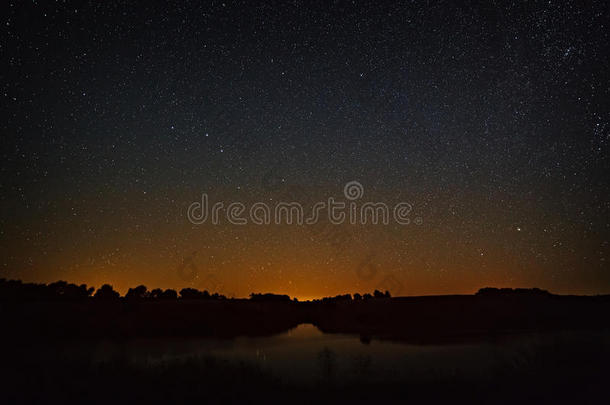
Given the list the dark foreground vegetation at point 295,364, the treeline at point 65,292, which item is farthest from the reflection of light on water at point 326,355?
the treeline at point 65,292

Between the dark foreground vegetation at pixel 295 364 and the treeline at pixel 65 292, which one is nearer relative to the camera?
the dark foreground vegetation at pixel 295 364

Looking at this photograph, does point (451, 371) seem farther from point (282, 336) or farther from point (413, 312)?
point (413, 312)

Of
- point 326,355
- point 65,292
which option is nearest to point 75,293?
point 65,292

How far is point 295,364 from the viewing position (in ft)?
67.6

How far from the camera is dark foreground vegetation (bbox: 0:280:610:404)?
13.7m

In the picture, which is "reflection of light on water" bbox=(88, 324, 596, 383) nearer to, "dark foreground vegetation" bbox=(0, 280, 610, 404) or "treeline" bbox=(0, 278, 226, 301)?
"dark foreground vegetation" bbox=(0, 280, 610, 404)

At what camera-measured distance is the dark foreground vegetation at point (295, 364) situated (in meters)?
13.7

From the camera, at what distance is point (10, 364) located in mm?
17984

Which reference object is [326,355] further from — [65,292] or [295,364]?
[65,292]

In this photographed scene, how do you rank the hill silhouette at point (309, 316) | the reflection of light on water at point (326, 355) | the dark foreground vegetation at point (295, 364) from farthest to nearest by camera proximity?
the hill silhouette at point (309, 316), the reflection of light on water at point (326, 355), the dark foreground vegetation at point (295, 364)

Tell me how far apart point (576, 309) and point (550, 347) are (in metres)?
24.7

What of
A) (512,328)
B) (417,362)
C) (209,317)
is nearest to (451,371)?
(417,362)


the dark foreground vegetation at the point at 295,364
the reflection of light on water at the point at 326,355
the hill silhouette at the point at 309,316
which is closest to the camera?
the dark foreground vegetation at the point at 295,364

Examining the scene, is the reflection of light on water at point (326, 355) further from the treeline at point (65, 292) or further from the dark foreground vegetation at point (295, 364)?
the treeline at point (65, 292)
